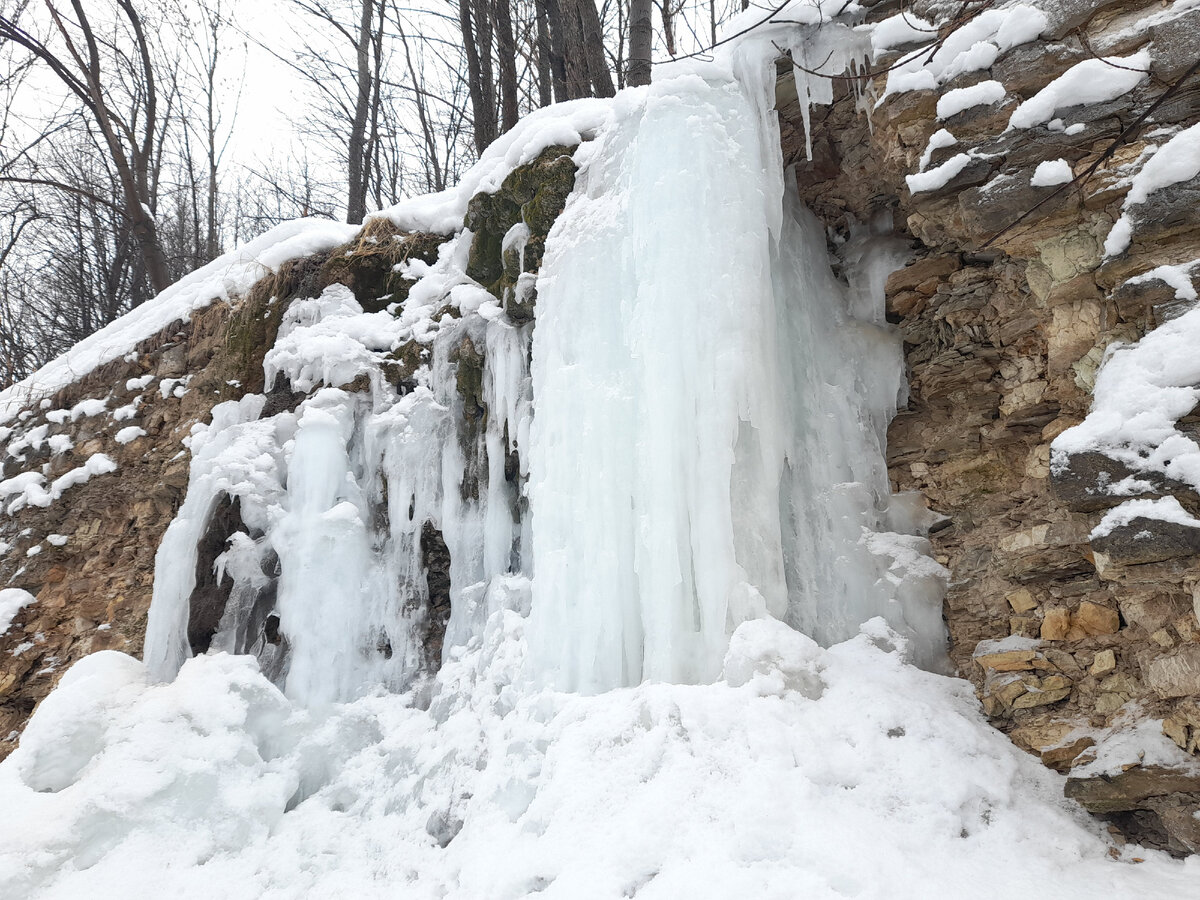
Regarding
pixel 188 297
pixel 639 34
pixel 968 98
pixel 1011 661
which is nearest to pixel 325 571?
pixel 188 297

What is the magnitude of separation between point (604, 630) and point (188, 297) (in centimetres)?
460

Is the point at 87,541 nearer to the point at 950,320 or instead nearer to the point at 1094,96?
the point at 950,320

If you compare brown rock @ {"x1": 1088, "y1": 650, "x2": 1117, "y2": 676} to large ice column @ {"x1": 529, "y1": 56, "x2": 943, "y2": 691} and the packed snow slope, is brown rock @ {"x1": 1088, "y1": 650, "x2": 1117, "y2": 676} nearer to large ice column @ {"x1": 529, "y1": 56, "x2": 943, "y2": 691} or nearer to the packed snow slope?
the packed snow slope

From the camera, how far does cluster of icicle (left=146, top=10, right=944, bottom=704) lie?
3.02m

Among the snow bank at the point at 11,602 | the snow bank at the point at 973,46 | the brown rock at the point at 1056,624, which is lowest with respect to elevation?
the brown rock at the point at 1056,624

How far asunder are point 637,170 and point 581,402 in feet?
3.99

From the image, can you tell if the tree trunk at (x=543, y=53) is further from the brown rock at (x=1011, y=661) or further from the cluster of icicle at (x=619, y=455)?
the brown rock at (x=1011, y=661)

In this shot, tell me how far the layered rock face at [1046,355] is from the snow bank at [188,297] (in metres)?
3.55

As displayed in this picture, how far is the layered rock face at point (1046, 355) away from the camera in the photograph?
2.15m

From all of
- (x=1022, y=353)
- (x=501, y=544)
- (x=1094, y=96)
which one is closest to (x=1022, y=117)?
(x=1094, y=96)

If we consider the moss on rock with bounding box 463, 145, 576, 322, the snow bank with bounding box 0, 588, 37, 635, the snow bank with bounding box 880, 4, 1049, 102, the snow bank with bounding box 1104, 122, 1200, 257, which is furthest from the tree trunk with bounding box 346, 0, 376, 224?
the snow bank with bounding box 1104, 122, 1200, 257

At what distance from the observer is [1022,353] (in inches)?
124

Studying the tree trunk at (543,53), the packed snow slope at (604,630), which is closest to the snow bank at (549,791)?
the packed snow slope at (604,630)

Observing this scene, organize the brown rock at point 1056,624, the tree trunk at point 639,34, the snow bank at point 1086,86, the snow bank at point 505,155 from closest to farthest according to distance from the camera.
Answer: the snow bank at point 1086,86 < the brown rock at point 1056,624 < the snow bank at point 505,155 < the tree trunk at point 639,34
